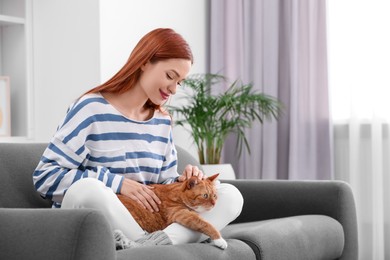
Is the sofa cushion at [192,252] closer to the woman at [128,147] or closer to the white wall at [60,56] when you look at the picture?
the woman at [128,147]

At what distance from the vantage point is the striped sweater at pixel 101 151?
203 centimetres

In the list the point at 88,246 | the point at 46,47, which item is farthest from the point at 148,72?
the point at 46,47

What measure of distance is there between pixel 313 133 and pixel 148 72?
Result: 214 centimetres

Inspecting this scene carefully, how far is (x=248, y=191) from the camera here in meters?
2.86

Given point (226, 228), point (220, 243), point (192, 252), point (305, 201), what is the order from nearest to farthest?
point (192, 252) < point (220, 243) < point (226, 228) < point (305, 201)

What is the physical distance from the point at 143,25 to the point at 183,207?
7.27 feet

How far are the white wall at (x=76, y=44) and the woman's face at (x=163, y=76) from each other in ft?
5.47

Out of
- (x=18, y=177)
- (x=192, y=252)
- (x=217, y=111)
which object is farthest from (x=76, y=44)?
(x=192, y=252)

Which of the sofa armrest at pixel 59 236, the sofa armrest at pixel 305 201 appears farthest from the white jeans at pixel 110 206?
the sofa armrest at pixel 305 201

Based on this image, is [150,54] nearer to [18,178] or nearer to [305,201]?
[18,178]

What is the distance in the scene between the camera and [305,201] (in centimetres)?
279

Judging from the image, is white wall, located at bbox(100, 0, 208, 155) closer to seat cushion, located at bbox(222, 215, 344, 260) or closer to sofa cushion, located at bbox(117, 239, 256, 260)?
seat cushion, located at bbox(222, 215, 344, 260)

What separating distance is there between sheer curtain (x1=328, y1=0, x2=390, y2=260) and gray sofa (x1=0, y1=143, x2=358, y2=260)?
1.17 meters

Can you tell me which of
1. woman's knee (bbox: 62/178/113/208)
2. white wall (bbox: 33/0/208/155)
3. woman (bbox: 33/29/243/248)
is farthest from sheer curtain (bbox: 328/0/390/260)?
woman's knee (bbox: 62/178/113/208)
